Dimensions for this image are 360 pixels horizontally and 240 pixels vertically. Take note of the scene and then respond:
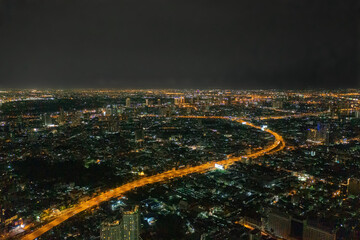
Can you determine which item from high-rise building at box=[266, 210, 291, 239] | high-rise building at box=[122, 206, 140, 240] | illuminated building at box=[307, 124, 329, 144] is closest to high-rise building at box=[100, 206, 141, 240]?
high-rise building at box=[122, 206, 140, 240]

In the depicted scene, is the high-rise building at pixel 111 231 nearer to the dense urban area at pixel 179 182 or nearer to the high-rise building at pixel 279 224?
the dense urban area at pixel 179 182

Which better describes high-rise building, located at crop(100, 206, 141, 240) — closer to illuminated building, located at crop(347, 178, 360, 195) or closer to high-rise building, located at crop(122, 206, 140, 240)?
high-rise building, located at crop(122, 206, 140, 240)

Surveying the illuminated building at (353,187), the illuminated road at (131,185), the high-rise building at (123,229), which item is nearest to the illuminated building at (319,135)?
the illuminated road at (131,185)

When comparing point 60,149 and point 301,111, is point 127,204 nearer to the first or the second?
point 60,149

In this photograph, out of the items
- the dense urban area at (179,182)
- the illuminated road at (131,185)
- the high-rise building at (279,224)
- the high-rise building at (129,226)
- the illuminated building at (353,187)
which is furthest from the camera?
the illuminated building at (353,187)

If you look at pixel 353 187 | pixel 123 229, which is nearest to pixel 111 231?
pixel 123 229

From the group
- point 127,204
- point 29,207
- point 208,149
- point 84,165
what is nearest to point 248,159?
point 208,149
